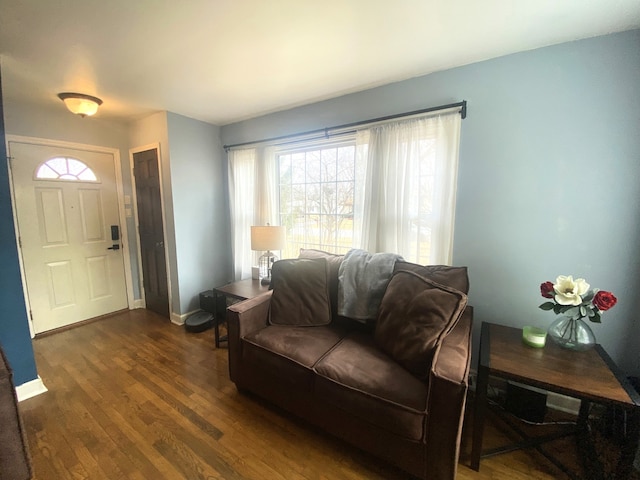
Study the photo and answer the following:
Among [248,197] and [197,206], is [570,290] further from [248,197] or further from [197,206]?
[197,206]

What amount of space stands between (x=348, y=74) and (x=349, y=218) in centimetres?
120

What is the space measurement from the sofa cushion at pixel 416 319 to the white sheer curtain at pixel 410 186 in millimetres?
518

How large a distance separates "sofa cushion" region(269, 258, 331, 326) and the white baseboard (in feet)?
5.96

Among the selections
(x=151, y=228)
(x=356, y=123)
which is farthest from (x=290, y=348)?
(x=151, y=228)

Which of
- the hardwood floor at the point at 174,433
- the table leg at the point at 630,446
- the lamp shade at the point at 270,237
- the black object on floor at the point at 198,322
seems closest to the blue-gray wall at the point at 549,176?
the table leg at the point at 630,446

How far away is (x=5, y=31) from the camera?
148cm

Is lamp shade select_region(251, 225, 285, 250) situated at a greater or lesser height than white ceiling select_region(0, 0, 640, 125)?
lesser

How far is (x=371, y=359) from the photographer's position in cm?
154

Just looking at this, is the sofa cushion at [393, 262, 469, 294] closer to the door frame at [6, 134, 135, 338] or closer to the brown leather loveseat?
the brown leather loveseat

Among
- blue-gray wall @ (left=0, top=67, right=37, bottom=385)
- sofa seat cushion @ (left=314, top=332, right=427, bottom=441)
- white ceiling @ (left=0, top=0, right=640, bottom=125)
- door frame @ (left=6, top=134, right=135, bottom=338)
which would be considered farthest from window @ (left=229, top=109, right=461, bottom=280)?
blue-gray wall @ (left=0, top=67, right=37, bottom=385)

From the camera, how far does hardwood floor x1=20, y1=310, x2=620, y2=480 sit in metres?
1.38

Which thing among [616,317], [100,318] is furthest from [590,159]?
[100,318]

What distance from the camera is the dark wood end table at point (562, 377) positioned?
1.11 meters

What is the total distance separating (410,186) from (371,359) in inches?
53.3
